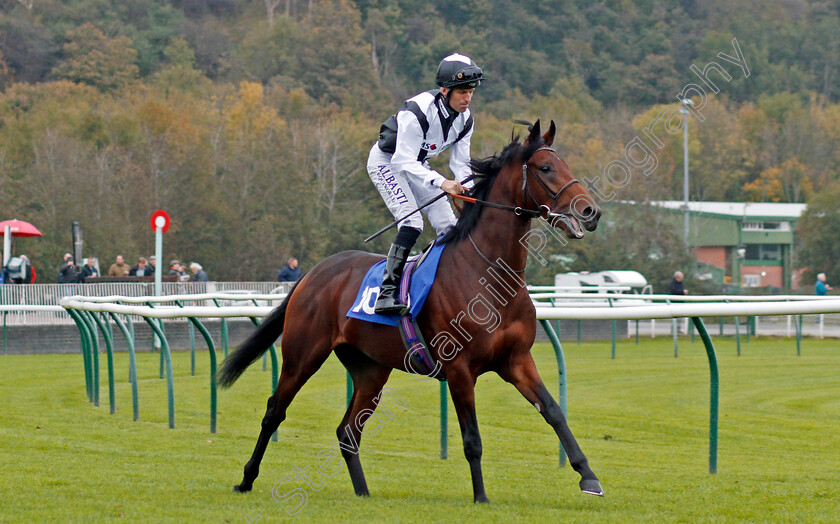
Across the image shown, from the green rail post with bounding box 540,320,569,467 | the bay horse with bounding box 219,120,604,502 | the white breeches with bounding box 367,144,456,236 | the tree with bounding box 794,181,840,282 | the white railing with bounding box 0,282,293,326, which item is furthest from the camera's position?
the tree with bounding box 794,181,840,282

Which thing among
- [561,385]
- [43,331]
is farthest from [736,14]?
[561,385]

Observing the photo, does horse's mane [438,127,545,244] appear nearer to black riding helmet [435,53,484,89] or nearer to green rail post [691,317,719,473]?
black riding helmet [435,53,484,89]

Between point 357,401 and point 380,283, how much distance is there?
73 centimetres

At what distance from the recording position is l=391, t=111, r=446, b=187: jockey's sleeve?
5.39m

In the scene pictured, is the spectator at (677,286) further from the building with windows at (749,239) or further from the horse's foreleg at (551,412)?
the building with windows at (749,239)

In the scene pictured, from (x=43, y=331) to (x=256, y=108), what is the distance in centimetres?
4090

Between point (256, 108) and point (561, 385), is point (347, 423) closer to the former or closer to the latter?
point (561, 385)

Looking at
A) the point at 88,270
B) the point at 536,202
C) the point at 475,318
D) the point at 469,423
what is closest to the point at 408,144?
the point at 536,202

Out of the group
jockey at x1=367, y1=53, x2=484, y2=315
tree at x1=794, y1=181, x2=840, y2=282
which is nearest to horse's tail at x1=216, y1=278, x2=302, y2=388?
jockey at x1=367, y1=53, x2=484, y2=315

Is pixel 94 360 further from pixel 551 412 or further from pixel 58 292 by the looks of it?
pixel 58 292

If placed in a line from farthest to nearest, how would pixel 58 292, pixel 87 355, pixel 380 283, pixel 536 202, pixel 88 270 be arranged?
pixel 88 270 → pixel 58 292 → pixel 87 355 → pixel 380 283 → pixel 536 202

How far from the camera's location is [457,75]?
17.7 ft

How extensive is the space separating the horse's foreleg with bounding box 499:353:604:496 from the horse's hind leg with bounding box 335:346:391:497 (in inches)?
39.4

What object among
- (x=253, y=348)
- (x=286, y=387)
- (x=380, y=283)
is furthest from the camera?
(x=253, y=348)
